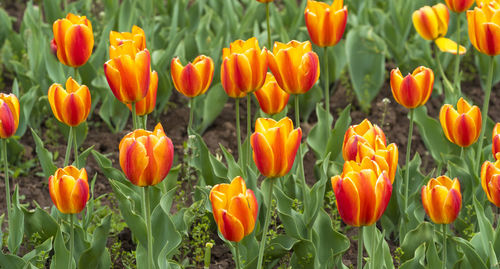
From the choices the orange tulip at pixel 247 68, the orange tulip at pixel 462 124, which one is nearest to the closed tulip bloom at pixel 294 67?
the orange tulip at pixel 247 68

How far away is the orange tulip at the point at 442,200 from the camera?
227cm

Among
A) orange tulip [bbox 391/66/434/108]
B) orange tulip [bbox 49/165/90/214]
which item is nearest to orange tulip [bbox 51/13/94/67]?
orange tulip [bbox 49/165/90/214]

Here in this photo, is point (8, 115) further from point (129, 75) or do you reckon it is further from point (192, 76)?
point (192, 76)

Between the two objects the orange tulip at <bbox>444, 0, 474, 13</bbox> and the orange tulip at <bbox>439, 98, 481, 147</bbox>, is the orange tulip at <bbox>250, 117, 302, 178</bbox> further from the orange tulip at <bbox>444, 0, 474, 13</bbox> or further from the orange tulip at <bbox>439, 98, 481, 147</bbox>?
the orange tulip at <bbox>444, 0, 474, 13</bbox>

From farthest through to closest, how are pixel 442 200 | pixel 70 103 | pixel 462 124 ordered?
pixel 462 124 → pixel 70 103 → pixel 442 200

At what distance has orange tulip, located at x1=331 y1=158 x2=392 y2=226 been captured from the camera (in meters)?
2.02

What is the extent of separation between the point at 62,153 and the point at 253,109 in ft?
3.25

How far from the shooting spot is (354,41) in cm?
439

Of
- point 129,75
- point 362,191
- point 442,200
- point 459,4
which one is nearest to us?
point 362,191

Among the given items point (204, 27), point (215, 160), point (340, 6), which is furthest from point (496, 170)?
point (204, 27)

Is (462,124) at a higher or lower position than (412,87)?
lower

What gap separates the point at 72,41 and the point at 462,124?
127 centimetres

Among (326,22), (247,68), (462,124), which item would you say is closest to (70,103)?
(247,68)

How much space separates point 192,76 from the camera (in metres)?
2.76
